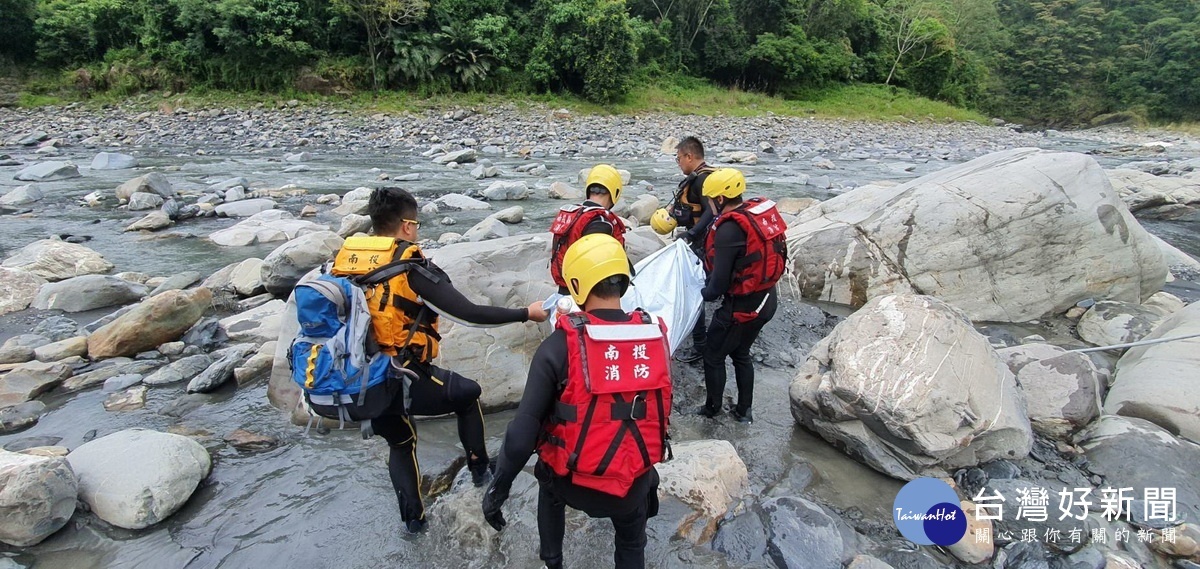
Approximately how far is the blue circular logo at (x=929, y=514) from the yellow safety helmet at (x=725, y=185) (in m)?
2.13

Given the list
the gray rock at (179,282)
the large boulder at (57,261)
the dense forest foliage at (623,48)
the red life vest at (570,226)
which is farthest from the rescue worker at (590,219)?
the dense forest foliage at (623,48)

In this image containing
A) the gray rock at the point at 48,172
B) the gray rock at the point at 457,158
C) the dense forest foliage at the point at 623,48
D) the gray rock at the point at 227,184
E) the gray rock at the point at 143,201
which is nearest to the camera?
the gray rock at the point at 143,201

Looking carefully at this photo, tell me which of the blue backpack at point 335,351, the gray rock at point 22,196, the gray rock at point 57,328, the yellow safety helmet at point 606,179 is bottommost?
the gray rock at point 22,196

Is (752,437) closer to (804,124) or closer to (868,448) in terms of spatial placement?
(868,448)

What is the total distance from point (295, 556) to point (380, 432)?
2.75ft

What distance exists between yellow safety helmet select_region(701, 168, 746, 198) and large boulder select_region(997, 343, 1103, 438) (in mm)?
2535

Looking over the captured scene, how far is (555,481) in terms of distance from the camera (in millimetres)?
2490

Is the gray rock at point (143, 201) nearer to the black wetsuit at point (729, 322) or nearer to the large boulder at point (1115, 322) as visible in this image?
the black wetsuit at point (729, 322)

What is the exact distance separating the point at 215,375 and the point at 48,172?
14.2 meters

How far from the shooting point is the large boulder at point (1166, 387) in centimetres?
414

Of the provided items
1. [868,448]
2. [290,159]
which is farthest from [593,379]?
[290,159]

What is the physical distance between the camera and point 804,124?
3055cm

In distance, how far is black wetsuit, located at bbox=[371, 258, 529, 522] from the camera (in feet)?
9.61

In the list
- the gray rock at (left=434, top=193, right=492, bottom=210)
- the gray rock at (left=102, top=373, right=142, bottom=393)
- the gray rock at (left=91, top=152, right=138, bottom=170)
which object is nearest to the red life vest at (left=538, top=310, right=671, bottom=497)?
the gray rock at (left=102, top=373, right=142, bottom=393)
